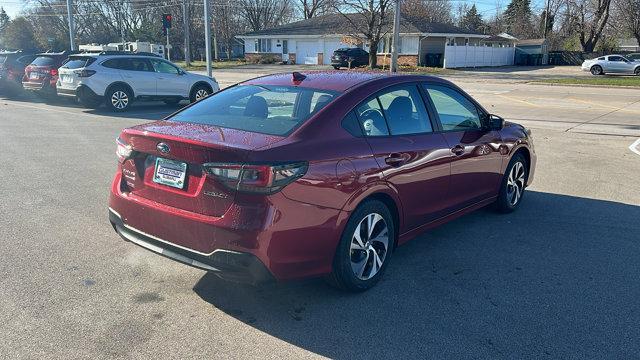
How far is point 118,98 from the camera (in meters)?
15.2

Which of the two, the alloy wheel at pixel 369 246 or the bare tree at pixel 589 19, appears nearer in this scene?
the alloy wheel at pixel 369 246

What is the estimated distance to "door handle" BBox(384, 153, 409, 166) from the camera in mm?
4086

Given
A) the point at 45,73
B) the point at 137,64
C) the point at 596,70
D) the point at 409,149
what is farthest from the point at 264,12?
the point at 409,149

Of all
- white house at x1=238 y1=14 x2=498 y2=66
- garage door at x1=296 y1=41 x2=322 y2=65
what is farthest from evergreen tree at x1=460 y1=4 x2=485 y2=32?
garage door at x1=296 y1=41 x2=322 y2=65

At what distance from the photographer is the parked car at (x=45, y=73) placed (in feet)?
55.0

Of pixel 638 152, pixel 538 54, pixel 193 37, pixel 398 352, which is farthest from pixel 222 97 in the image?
pixel 193 37

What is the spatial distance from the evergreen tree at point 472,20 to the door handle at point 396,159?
88680mm

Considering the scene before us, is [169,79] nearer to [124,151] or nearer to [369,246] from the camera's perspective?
[124,151]

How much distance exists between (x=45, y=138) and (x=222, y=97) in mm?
7581

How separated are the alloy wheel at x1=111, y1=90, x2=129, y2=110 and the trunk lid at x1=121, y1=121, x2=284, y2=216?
39.7 feet

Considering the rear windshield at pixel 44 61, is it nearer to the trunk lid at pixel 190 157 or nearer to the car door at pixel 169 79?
the car door at pixel 169 79

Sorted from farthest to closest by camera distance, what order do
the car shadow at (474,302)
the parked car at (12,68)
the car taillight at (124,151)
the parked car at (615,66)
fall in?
the parked car at (615,66) → the parked car at (12,68) → the car taillight at (124,151) → the car shadow at (474,302)

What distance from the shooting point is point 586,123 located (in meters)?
14.1

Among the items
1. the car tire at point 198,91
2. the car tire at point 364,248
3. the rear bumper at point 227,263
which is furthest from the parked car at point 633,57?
the rear bumper at point 227,263
